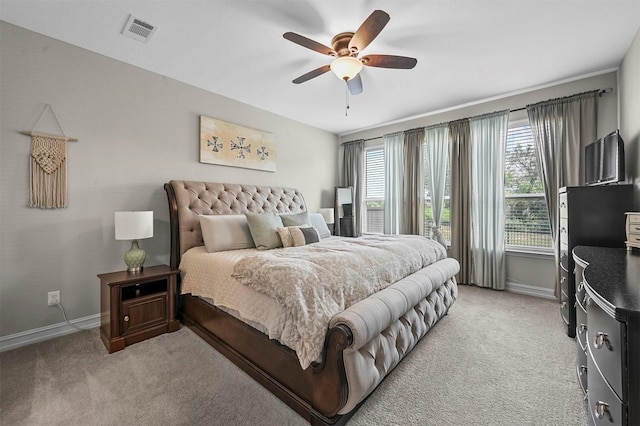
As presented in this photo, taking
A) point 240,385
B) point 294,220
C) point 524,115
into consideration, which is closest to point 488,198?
point 524,115

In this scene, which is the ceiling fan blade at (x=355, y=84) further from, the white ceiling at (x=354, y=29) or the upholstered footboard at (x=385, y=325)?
the upholstered footboard at (x=385, y=325)

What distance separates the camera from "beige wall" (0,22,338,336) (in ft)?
7.52

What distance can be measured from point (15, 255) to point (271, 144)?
3.13m

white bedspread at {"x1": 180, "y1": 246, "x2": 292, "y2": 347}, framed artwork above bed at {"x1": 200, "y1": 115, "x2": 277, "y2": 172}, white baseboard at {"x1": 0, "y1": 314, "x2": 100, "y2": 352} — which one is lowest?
white baseboard at {"x1": 0, "y1": 314, "x2": 100, "y2": 352}

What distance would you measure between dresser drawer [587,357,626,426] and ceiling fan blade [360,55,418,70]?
2.29 meters

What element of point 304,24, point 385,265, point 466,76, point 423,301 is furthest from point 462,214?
point 304,24

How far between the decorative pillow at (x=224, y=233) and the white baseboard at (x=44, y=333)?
4.37 ft

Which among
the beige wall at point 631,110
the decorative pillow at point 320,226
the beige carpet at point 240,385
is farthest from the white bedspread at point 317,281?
the beige wall at point 631,110

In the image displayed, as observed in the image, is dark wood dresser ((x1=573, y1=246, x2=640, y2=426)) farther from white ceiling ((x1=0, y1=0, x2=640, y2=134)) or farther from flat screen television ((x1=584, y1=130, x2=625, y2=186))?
white ceiling ((x1=0, y1=0, x2=640, y2=134))

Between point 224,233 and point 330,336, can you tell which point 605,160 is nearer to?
point 330,336

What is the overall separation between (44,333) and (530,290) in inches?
217

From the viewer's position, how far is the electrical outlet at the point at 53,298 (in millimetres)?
2463

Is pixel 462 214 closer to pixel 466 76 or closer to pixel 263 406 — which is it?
pixel 466 76

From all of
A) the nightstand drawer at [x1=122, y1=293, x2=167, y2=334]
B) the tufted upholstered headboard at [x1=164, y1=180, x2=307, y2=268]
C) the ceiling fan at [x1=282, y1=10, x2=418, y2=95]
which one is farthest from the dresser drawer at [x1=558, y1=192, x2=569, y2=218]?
the nightstand drawer at [x1=122, y1=293, x2=167, y2=334]
